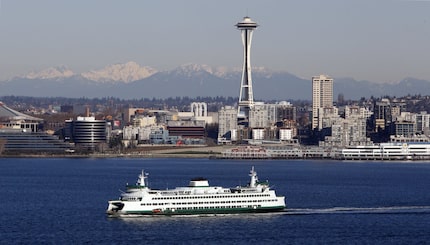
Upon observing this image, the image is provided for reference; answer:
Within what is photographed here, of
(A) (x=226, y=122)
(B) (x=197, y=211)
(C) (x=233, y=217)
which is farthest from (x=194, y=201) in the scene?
→ (A) (x=226, y=122)

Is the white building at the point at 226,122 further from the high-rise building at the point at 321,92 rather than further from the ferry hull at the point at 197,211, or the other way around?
the ferry hull at the point at 197,211

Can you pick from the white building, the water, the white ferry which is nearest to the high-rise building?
Result: the white building

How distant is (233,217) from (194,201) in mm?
926

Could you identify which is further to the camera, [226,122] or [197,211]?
[226,122]

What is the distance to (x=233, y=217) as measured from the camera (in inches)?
1038

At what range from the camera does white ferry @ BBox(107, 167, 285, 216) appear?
26250 mm

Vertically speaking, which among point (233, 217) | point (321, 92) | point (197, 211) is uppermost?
point (321, 92)

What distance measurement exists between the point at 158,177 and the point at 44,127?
44.8 metres

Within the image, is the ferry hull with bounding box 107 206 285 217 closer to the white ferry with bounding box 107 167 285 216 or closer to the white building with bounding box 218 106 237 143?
the white ferry with bounding box 107 167 285 216

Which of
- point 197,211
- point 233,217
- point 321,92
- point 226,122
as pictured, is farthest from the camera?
point 321,92

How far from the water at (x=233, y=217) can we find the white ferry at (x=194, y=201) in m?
0.29

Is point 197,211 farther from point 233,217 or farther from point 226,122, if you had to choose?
point 226,122

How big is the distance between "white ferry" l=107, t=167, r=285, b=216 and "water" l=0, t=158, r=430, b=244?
0.29 meters

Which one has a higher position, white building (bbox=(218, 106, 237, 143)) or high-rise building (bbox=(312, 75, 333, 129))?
high-rise building (bbox=(312, 75, 333, 129))
